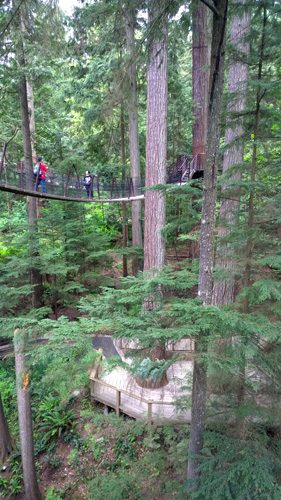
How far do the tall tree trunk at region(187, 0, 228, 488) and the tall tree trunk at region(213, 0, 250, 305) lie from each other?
0.50m

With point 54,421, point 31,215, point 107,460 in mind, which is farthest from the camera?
point 31,215

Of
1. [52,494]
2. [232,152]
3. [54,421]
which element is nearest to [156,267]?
[232,152]

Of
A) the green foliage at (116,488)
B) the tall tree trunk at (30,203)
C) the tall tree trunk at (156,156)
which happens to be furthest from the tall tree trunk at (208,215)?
the tall tree trunk at (30,203)

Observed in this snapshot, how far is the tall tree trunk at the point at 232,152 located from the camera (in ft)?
10.2

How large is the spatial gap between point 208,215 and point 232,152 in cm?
251

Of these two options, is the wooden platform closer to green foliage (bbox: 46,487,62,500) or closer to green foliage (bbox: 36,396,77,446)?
green foliage (bbox: 36,396,77,446)

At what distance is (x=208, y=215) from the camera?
2.65 metres

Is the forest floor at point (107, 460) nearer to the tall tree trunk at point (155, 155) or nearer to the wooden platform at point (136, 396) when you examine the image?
the wooden platform at point (136, 396)

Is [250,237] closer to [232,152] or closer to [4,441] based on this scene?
[232,152]

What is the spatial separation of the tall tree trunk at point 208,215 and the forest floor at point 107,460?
1.24m

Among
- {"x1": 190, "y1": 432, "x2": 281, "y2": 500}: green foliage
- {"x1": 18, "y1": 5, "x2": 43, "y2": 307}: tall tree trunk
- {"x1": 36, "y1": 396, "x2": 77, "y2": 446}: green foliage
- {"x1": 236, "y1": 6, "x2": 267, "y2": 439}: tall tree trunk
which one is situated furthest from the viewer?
{"x1": 18, "y1": 5, "x2": 43, "y2": 307}: tall tree trunk

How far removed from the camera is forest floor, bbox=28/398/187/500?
4363 mm

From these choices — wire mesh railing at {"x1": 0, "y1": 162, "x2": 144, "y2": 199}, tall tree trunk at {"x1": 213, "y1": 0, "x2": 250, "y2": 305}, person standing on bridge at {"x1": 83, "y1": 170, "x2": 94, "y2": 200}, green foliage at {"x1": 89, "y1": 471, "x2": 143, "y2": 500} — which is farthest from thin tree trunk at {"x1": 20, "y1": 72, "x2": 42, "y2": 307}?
tall tree trunk at {"x1": 213, "y1": 0, "x2": 250, "y2": 305}

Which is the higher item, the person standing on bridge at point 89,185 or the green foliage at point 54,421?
the person standing on bridge at point 89,185
